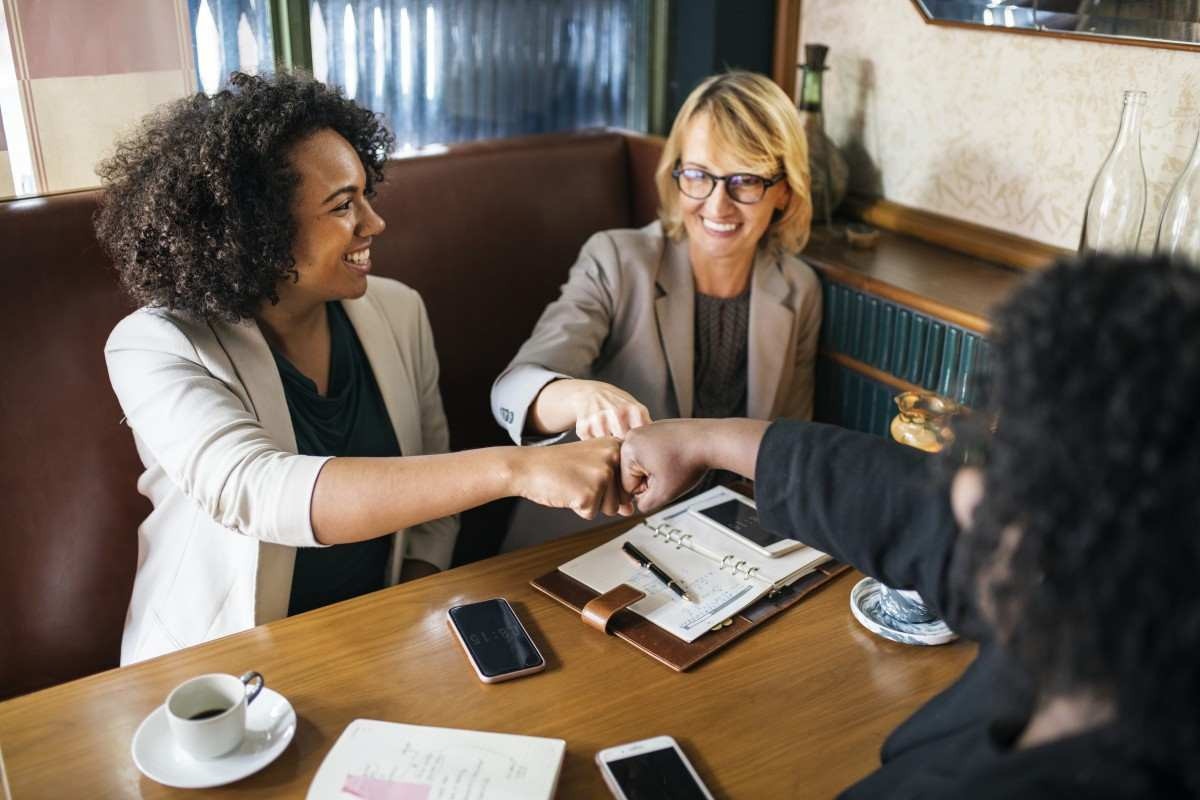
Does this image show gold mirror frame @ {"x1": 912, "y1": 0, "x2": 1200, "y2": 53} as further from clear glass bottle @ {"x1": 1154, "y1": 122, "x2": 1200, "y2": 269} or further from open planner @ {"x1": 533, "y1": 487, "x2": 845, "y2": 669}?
open planner @ {"x1": 533, "y1": 487, "x2": 845, "y2": 669}

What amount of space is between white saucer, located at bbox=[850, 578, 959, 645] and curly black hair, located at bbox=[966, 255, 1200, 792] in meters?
0.67

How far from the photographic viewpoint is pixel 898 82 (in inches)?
95.4

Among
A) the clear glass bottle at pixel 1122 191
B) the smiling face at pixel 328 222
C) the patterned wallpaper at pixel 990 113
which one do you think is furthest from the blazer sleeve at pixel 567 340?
the clear glass bottle at pixel 1122 191

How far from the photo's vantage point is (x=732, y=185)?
2096mm

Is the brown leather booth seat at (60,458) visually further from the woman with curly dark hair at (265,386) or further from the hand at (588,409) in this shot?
the hand at (588,409)

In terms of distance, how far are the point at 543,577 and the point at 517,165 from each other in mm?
1218

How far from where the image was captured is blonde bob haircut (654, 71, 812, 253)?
2068 millimetres

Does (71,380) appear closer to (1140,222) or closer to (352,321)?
(352,321)

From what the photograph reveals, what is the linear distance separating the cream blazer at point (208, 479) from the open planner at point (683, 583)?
15.7 inches

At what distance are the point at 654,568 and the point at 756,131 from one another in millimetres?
972

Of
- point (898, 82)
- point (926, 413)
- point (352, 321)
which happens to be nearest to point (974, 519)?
point (926, 413)

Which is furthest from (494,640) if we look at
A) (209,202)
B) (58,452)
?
(58,452)

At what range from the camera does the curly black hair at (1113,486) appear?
618 millimetres

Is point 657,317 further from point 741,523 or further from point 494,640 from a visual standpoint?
point 494,640
